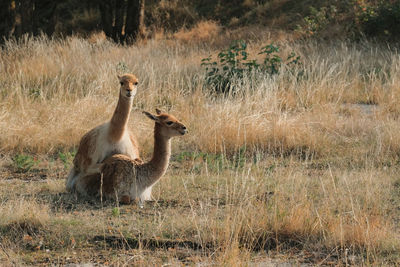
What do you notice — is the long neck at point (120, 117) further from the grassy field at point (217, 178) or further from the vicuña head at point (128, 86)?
the grassy field at point (217, 178)

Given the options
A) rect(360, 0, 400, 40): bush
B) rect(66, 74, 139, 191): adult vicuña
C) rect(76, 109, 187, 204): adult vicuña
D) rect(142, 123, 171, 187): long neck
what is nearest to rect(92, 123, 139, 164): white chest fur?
rect(66, 74, 139, 191): adult vicuña

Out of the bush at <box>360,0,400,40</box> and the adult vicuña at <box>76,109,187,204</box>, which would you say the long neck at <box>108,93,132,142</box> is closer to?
the adult vicuña at <box>76,109,187,204</box>

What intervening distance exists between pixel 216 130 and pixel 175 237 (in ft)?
12.2

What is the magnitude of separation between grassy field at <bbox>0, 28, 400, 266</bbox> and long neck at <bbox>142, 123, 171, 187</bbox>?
0.31 meters

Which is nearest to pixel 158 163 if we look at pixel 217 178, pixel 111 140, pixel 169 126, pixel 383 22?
pixel 169 126

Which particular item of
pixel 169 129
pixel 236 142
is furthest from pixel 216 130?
pixel 169 129

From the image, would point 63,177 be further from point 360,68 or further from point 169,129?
point 360,68

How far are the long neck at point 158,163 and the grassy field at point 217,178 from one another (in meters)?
0.31

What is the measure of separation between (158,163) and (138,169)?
0.64 feet

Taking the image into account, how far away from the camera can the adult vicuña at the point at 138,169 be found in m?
6.14

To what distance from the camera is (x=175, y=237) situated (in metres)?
5.42

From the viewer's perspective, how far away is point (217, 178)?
6.64 meters

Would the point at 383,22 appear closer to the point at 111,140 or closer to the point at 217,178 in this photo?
the point at 217,178

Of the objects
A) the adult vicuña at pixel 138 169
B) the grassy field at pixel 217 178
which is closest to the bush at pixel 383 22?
the grassy field at pixel 217 178
